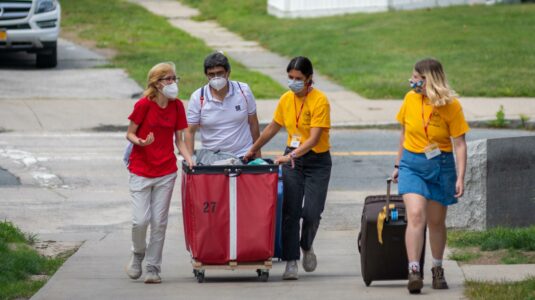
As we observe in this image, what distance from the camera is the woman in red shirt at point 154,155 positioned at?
8898 millimetres

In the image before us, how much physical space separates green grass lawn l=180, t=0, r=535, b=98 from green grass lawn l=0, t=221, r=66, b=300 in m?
12.0

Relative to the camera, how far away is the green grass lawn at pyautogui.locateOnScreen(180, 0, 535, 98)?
74.2ft

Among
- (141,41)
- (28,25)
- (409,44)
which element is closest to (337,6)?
(141,41)

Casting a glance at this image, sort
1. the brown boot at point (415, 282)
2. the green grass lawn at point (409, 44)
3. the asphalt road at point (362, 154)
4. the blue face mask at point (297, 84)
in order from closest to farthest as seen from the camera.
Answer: the brown boot at point (415, 282) → the blue face mask at point (297, 84) → the asphalt road at point (362, 154) → the green grass lawn at point (409, 44)

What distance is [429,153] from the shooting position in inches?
326

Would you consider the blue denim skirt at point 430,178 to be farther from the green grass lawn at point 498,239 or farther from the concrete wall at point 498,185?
the concrete wall at point 498,185

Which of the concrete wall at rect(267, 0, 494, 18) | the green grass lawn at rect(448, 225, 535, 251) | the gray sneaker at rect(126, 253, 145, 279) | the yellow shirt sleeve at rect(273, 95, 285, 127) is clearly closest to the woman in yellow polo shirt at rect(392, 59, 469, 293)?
the yellow shirt sleeve at rect(273, 95, 285, 127)

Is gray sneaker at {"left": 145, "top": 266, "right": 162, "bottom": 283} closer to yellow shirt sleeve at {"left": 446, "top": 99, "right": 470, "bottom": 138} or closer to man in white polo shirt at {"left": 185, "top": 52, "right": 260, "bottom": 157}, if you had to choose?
man in white polo shirt at {"left": 185, "top": 52, "right": 260, "bottom": 157}

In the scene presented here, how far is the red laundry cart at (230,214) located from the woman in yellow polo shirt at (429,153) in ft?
3.50

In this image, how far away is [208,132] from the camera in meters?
9.55

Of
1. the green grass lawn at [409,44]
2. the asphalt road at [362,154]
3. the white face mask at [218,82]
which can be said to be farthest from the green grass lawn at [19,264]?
the green grass lawn at [409,44]

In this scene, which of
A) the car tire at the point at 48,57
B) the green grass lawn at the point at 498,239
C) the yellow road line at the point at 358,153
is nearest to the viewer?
the green grass lawn at the point at 498,239

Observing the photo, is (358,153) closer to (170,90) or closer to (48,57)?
(170,90)

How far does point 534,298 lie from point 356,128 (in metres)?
11.7
